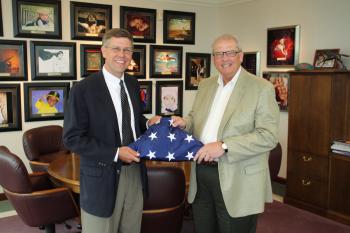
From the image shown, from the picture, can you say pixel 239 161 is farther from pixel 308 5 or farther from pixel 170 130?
pixel 308 5

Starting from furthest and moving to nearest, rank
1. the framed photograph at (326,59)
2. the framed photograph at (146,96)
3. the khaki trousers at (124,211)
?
1. the framed photograph at (146,96)
2. the framed photograph at (326,59)
3. the khaki trousers at (124,211)

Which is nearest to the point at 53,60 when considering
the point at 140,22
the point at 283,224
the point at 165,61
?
the point at 140,22

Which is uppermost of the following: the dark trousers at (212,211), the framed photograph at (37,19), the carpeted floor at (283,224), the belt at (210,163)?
the framed photograph at (37,19)

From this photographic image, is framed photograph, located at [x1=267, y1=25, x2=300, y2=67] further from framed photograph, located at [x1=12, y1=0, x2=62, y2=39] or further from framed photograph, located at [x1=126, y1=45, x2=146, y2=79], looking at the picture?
framed photograph, located at [x1=12, y1=0, x2=62, y2=39]

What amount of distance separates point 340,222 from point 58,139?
10.5 ft

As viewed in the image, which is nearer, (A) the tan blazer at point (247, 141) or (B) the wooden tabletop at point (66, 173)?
(A) the tan blazer at point (247, 141)

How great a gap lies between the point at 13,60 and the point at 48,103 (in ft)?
2.19

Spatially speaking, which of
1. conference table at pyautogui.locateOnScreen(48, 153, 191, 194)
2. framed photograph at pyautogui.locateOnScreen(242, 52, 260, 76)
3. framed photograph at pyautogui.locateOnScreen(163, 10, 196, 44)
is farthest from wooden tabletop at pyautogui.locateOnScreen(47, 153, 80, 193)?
framed photograph at pyautogui.locateOnScreen(242, 52, 260, 76)

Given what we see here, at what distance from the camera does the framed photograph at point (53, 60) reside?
14.7 ft

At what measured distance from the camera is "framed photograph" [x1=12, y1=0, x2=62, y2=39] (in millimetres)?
4293

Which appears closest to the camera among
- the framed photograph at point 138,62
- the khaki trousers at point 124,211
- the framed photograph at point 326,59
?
the khaki trousers at point 124,211

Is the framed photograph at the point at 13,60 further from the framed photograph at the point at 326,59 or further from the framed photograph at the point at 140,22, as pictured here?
the framed photograph at the point at 326,59

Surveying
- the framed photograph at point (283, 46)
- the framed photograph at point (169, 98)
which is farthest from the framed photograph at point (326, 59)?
the framed photograph at point (169, 98)

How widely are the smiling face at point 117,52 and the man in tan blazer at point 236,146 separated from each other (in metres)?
0.47
